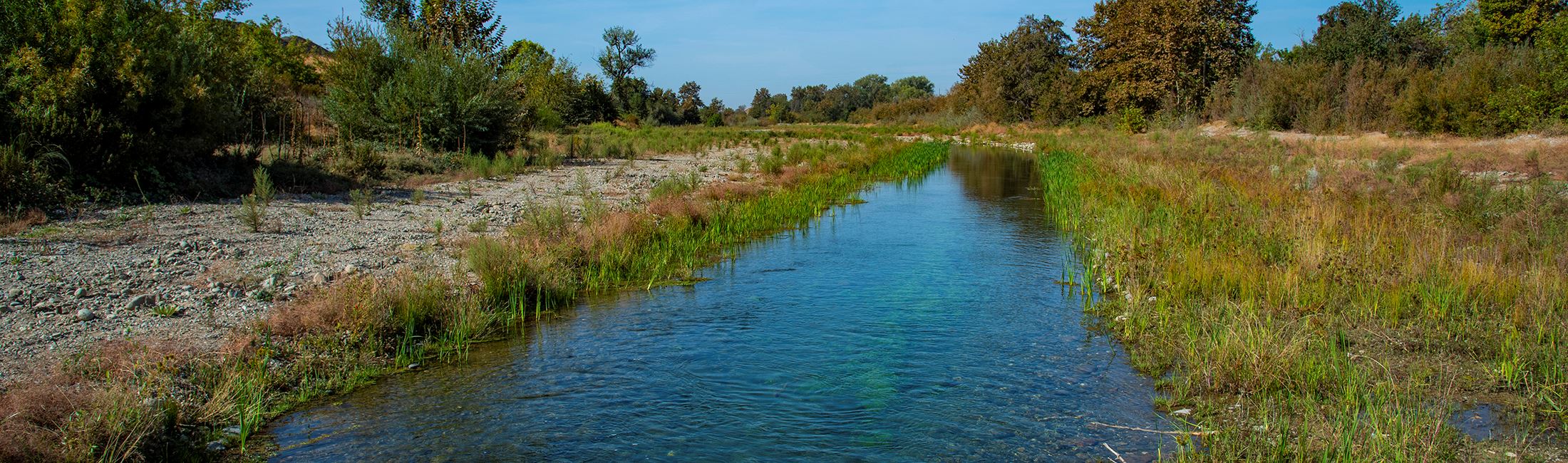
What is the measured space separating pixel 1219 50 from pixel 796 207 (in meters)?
35.4

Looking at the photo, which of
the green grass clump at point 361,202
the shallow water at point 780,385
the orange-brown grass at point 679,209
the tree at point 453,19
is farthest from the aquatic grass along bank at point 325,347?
the tree at point 453,19

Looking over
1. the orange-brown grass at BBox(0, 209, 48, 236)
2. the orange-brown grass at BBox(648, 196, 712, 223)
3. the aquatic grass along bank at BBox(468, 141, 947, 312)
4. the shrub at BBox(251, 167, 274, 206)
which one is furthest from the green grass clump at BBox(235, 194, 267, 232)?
the orange-brown grass at BBox(648, 196, 712, 223)

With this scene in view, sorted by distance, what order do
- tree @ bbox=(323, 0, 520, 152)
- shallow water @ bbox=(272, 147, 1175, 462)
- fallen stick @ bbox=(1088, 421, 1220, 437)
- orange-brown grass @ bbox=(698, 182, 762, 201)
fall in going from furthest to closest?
tree @ bbox=(323, 0, 520, 152)
orange-brown grass @ bbox=(698, 182, 762, 201)
shallow water @ bbox=(272, 147, 1175, 462)
fallen stick @ bbox=(1088, 421, 1220, 437)

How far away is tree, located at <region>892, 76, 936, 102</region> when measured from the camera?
12938 centimetres

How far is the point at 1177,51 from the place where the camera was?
43812mm

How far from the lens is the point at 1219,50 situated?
4438cm

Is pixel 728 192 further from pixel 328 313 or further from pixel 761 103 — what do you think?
pixel 761 103

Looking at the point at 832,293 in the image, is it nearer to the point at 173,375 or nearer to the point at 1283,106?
the point at 173,375

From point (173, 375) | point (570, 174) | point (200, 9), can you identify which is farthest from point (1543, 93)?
point (200, 9)

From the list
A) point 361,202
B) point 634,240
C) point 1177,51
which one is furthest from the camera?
point 1177,51

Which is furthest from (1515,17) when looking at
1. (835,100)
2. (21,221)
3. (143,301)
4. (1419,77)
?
(835,100)

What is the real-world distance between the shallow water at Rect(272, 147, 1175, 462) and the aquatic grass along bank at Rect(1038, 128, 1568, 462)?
1.93ft

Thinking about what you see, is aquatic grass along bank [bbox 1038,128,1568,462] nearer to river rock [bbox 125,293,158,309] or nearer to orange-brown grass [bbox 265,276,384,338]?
orange-brown grass [bbox 265,276,384,338]

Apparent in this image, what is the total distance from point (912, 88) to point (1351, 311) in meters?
130
